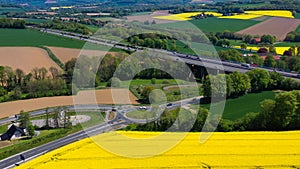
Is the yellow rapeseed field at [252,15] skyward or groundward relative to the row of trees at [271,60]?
skyward

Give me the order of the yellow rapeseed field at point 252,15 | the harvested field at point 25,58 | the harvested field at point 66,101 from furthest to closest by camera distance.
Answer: the yellow rapeseed field at point 252,15 < the harvested field at point 25,58 < the harvested field at point 66,101

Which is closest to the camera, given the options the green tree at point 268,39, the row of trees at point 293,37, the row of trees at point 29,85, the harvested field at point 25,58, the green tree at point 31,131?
the green tree at point 31,131

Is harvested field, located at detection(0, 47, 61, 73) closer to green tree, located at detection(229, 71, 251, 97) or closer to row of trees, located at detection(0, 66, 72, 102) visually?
row of trees, located at detection(0, 66, 72, 102)

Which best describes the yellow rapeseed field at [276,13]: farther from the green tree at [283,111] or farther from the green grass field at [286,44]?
the green tree at [283,111]

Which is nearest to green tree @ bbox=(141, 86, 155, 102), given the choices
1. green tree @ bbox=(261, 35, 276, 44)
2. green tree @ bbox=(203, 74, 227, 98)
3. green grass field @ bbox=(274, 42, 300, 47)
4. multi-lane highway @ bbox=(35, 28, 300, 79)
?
green tree @ bbox=(203, 74, 227, 98)

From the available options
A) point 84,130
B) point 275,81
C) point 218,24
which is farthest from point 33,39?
point 275,81

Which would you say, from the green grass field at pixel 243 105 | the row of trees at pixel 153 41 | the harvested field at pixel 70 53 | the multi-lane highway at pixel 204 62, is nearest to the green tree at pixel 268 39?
the row of trees at pixel 153 41

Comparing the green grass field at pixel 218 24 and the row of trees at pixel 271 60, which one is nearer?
the row of trees at pixel 271 60
